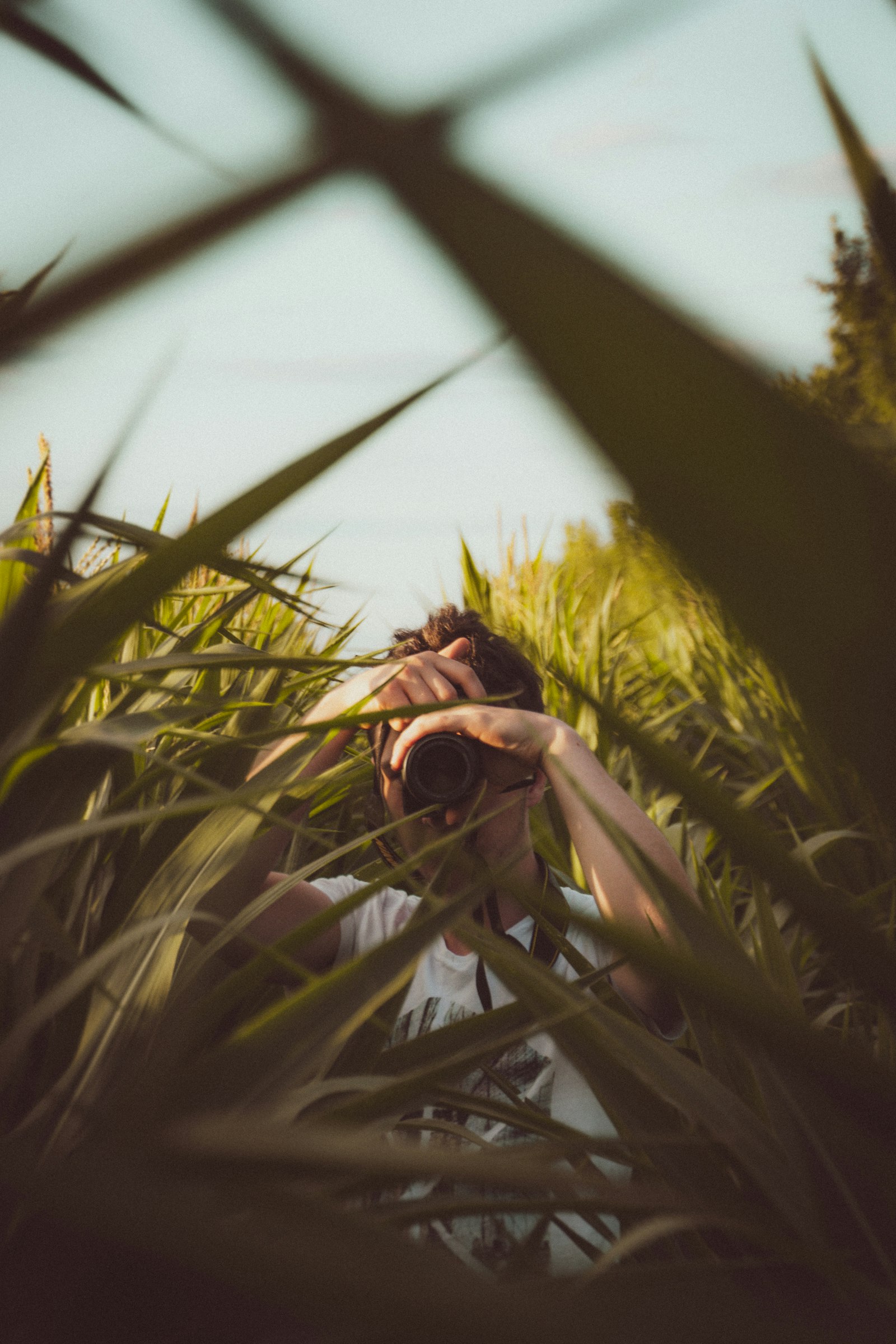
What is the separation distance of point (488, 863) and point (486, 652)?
0.61 meters

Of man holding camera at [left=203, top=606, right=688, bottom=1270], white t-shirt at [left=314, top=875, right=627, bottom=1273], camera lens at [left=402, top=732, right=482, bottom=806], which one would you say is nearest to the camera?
white t-shirt at [left=314, top=875, right=627, bottom=1273]

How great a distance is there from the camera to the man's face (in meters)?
1.01

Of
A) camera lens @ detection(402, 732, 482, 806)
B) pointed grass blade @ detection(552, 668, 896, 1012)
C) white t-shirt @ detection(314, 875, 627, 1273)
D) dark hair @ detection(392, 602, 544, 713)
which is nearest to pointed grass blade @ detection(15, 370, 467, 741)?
pointed grass blade @ detection(552, 668, 896, 1012)

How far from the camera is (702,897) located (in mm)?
799

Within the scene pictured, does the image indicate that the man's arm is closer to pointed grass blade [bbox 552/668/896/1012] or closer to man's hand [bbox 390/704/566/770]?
man's hand [bbox 390/704/566/770]

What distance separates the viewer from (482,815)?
1.13 m

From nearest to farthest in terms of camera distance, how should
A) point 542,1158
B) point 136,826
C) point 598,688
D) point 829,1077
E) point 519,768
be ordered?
1. point 829,1077
2. point 542,1158
3. point 136,826
4. point 519,768
5. point 598,688

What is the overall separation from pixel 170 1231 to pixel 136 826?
50cm

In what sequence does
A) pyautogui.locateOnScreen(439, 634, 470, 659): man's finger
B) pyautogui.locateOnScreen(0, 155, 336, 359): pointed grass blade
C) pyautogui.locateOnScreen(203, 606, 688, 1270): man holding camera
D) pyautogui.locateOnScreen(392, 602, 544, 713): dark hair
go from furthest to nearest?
pyautogui.locateOnScreen(392, 602, 544, 713): dark hair
pyautogui.locateOnScreen(439, 634, 470, 659): man's finger
pyautogui.locateOnScreen(203, 606, 688, 1270): man holding camera
pyautogui.locateOnScreen(0, 155, 336, 359): pointed grass blade

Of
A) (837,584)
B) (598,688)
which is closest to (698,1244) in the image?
(837,584)

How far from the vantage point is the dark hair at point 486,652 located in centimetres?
133

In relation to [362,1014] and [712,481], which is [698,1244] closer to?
[362,1014]

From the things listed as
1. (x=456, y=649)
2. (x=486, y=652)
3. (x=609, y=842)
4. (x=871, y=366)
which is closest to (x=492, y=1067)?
(x=609, y=842)

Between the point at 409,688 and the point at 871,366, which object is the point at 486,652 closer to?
the point at 409,688
